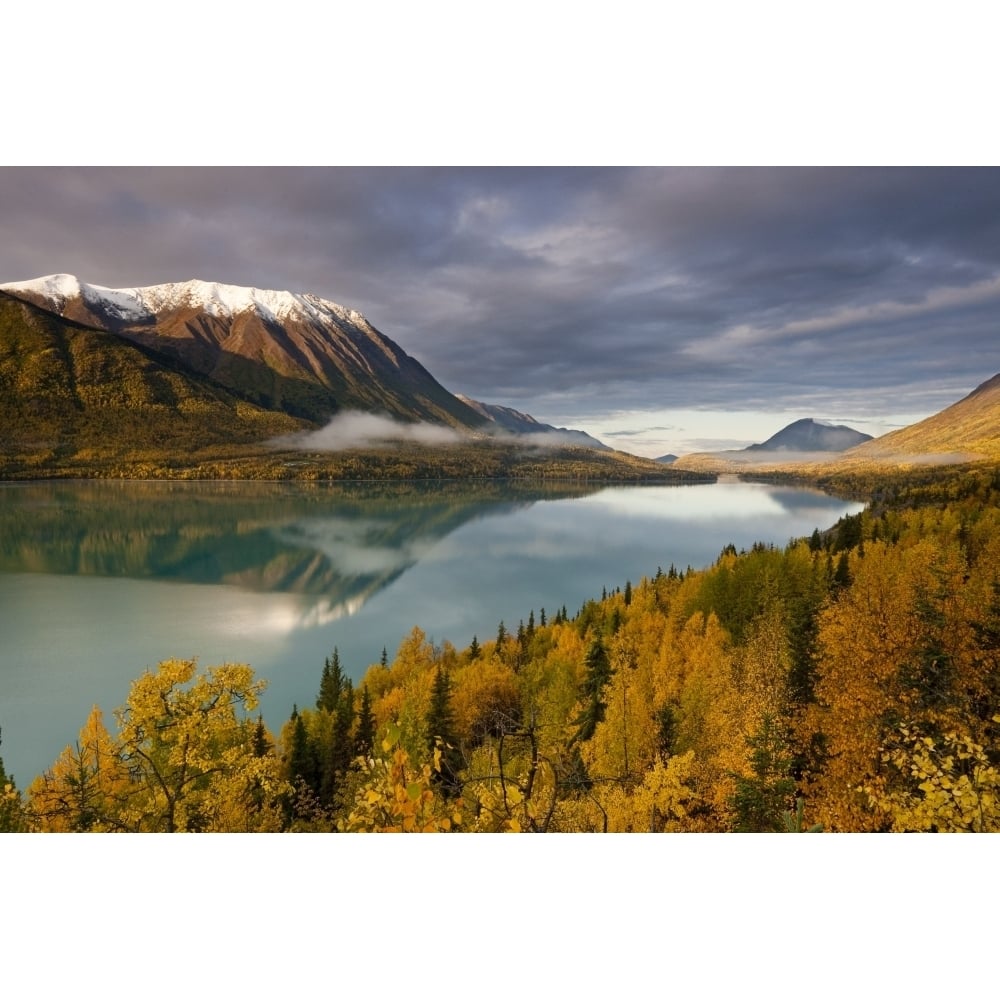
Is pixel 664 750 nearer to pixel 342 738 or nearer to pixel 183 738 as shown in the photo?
pixel 342 738

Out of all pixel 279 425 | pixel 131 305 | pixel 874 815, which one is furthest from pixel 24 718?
pixel 131 305

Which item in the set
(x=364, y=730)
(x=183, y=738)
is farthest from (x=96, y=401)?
(x=183, y=738)

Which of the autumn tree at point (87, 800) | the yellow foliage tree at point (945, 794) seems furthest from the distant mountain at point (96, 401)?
the yellow foliage tree at point (945, 794)

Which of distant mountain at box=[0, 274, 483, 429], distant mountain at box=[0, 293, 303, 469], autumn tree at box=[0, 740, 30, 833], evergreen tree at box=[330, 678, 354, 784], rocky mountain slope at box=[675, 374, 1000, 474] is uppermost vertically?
distant mountain at box=[0, 274, 483, 429]

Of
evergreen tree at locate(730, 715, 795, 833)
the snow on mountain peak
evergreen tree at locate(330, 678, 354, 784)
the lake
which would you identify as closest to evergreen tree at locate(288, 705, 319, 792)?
evergreen tree at locate(330, 678, 354, 784)

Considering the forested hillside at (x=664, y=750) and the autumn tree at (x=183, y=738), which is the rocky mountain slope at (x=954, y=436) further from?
the autumn tree at (x=183, y=738)

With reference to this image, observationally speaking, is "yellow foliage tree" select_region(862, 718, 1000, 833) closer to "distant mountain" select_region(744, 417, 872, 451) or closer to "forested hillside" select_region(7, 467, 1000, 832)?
"forested hillside" select_region(7, 467, 1000, 832)

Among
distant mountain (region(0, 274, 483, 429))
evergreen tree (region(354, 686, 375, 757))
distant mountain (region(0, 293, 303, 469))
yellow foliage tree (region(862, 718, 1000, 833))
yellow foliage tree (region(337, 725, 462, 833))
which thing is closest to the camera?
yellow foliage tree (region(337, 725, 462, 833))
